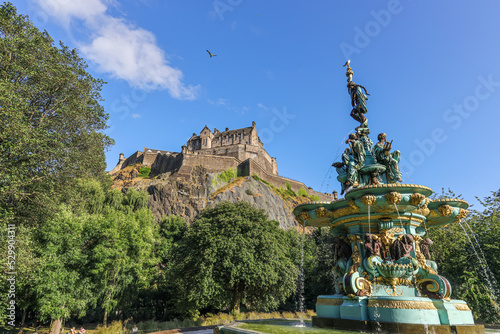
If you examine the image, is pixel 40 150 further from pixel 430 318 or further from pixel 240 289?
pixel 240 289

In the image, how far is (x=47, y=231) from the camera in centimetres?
1639

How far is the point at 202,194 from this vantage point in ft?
187

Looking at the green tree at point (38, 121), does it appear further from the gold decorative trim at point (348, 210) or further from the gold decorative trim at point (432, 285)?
the gold decorative trim at point (432, 285)

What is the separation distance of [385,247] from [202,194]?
50986 millimetres

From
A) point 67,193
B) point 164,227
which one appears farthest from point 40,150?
point 164,227

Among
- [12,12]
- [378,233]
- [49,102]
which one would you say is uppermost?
[12,12]

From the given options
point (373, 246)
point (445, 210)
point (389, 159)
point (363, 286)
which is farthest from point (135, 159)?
point (445, 210)

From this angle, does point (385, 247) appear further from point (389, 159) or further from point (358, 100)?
point (358, 100)

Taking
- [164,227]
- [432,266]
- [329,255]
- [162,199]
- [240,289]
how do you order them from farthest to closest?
[162,199]
[164,227]
[329,255]
[240,289]
[432,266]

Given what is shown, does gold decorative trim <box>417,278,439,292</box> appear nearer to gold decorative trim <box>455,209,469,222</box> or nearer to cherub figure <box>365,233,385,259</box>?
cherub figure <box>365,233,385,259</box>

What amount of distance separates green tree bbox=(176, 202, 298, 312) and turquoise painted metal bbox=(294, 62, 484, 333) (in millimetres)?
11910

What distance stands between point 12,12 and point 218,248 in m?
16.9

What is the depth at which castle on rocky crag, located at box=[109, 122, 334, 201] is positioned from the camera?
64.4 metres

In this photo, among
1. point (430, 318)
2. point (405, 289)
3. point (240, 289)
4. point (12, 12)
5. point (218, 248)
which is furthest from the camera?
point (240, 289)
